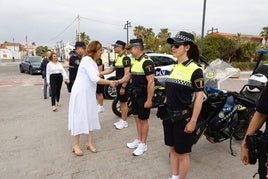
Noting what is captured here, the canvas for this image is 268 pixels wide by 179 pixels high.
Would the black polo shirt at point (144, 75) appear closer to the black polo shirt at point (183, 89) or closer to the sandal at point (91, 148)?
the black polo shirt at point (183, 89)

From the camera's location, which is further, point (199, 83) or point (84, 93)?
point (84, 93)

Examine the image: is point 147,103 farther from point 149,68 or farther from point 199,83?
point 199,83

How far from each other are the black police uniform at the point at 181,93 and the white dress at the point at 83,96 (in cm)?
144

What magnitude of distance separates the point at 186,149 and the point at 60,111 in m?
4.83

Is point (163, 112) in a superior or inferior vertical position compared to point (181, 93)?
inferior

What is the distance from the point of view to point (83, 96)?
3600 mm

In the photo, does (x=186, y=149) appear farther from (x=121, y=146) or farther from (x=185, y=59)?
(x=121, y=146)

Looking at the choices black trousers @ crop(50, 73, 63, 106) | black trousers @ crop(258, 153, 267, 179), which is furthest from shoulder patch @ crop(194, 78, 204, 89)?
black trousers @ crop(50, 73, 63, 106)

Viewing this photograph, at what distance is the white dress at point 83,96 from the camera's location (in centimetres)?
354

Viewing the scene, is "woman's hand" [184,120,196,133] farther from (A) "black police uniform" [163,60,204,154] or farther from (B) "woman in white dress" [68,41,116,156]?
(B) "woman in white dress" [68,41,116,156]

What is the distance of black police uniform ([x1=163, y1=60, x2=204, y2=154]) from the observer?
2375mm

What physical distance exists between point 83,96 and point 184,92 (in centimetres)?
174

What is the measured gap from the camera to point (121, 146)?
4105 mm

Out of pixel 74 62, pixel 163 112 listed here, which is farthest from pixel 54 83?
pixel 163 112
